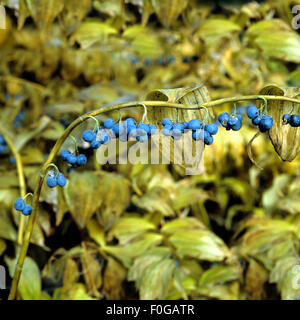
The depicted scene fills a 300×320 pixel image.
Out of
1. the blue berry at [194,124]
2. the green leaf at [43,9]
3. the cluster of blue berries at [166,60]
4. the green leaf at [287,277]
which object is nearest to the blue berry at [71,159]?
the blue berry at [194,124]

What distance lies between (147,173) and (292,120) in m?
1.01

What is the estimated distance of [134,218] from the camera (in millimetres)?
1725

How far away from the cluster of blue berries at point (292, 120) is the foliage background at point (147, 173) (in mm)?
490

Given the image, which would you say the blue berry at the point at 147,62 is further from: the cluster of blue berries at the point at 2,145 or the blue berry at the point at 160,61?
the cluster of blue berries at the point at 2,145

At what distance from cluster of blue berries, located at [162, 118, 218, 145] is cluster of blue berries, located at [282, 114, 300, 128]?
181mm

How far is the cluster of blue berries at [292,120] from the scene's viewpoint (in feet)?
2.99

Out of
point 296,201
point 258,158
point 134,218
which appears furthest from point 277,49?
point 134,218

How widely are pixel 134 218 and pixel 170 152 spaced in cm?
80

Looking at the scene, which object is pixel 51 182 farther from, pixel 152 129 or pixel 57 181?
pixel 152 129

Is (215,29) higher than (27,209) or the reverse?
higher

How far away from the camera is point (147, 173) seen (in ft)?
6.11

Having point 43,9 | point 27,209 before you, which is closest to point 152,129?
point 27,209

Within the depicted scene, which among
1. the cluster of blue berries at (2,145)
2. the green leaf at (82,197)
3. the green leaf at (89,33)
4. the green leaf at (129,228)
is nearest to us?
the green leaf at (82,197)
